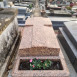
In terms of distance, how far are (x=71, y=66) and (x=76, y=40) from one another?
129 cm

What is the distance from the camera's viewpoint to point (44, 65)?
11.7ft

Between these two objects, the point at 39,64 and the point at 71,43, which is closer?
the point at 39,64

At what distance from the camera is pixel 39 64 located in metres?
3.61

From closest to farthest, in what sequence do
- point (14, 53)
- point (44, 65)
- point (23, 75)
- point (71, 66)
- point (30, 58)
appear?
point (23, 75)
point (44, 65)
point (30, 58)
point (71, 66)
point (14, 53)

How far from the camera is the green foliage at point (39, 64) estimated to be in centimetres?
358

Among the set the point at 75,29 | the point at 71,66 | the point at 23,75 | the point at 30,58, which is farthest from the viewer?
the point at 75,29

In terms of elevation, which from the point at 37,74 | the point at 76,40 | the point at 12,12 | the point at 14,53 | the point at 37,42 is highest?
the point at 12,12

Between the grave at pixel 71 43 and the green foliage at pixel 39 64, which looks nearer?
the green foliage at pixel 39 64

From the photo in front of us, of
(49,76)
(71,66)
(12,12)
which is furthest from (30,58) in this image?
(12,12)

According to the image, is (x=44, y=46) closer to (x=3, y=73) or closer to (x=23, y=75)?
(x=23, y=75)

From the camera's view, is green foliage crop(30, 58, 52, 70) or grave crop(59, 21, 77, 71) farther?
grave crop(59, 21, 77, 71)

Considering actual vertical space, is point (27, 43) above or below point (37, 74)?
above

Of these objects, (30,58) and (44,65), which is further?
(30,58)

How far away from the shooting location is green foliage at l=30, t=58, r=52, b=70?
3.58 m
